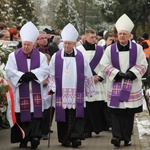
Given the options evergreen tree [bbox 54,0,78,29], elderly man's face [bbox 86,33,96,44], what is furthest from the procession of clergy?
evergreen tree [bbox 54,0,78,29]

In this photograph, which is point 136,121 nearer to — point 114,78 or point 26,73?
point 114,78

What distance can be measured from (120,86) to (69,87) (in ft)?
2.95

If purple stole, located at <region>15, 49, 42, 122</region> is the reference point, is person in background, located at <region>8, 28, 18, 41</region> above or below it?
above

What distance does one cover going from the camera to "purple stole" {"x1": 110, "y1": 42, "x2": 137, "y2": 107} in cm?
1076

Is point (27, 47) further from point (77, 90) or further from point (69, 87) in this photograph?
point (77, 90)

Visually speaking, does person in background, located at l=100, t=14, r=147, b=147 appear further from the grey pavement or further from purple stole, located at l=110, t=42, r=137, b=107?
the grey pavement

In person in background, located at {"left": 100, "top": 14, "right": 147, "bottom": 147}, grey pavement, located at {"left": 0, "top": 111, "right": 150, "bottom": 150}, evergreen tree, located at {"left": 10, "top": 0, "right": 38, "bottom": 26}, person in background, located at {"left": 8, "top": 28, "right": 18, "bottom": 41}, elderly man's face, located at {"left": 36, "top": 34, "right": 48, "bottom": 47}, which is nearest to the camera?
grey pavement, located at {"left": 0, "top": 111, "right": 150, "bottom": 150}

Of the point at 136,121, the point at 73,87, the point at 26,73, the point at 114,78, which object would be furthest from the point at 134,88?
the point at 136,121

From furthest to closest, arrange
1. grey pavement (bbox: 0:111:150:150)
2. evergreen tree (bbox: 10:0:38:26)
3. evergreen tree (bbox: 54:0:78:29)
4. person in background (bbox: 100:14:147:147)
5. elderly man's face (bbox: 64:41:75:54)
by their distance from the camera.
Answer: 1. evergreen tree (bbox: 54:0:78:29)
2. evergreen tree (bbox: 10:0:38:26)
3. elderly man's face (bbox: 64:41:75:54)
4. person in background (bbox: 100:14:147:147)
5. grey pavement (bbox: 0:111:150:150)

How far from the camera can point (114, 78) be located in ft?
35.4

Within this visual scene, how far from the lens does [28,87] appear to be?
10547mm

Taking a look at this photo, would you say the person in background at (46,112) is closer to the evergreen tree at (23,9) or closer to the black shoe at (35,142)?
the black shoe at (35,142)

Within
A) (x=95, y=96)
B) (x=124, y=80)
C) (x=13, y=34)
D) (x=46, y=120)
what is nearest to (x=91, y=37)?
(x=95, y=96)

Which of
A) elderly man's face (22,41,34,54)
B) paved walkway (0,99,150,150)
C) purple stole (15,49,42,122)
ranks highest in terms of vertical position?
elderly man's face (22,41,34,54)
